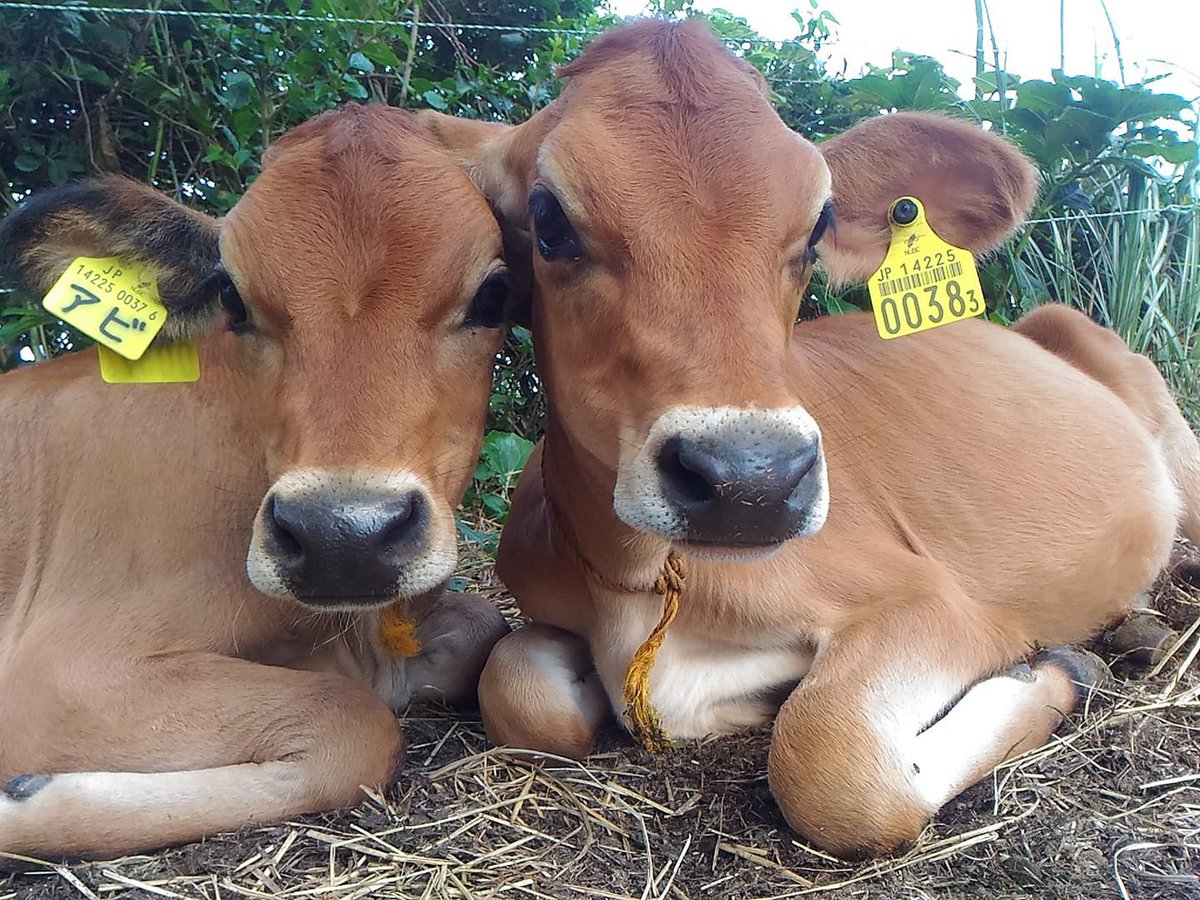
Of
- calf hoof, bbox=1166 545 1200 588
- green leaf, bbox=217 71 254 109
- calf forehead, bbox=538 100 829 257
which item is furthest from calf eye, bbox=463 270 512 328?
calf hoof, bbox=1166 545 1200 588

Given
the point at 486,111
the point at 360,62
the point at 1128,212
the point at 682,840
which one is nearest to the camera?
the point at 682,840

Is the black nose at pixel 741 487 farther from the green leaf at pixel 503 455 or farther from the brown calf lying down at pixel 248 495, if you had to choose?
the green leaf at pixel 503 455

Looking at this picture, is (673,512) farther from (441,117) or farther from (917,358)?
(917,358)

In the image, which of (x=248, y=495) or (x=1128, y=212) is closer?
(x=248, y=495)

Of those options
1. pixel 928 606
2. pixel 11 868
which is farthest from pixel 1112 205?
pixel 11 868

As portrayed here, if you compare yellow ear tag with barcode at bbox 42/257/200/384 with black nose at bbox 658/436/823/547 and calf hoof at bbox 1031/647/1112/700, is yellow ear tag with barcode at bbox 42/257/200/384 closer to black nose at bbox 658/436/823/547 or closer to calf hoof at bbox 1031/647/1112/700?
black nose at bbox 658/436/823/547

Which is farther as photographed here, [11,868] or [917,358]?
[917,358]

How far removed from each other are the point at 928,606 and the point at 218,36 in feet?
12.5

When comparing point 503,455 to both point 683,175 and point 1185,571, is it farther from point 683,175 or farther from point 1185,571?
point 1185,571

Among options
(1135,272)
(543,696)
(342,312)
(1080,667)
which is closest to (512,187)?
(342,312)

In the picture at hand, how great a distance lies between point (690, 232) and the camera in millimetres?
2201

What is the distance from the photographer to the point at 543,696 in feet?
9.22

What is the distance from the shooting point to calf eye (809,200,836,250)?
2.47m

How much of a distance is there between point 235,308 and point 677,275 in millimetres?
1191
